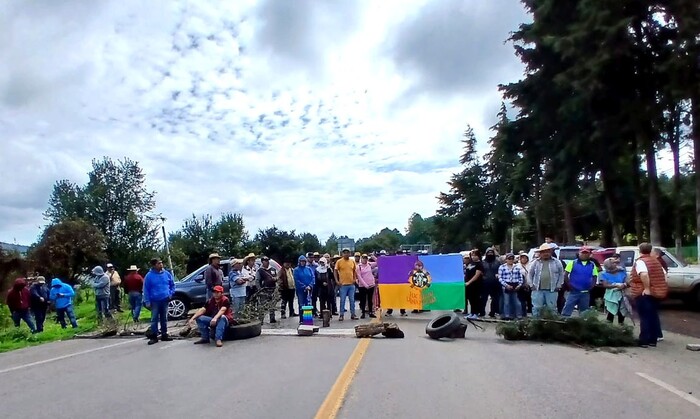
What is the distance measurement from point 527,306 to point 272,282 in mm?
6967

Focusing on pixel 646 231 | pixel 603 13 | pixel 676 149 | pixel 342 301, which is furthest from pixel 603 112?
pixel 342 301

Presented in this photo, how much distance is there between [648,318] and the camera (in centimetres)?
A: 1159

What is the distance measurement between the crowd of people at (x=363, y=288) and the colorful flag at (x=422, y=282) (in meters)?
0.16

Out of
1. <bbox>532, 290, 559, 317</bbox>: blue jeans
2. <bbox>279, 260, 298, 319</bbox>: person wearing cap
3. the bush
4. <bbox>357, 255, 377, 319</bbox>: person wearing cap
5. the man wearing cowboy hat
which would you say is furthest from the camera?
<bbox>279, 260, 298, 319</bbox>: person wearing cap

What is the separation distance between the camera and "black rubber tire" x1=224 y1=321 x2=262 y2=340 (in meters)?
13.4

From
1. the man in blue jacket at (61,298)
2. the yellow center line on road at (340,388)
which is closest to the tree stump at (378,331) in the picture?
the yellow center line on road at (340,388)

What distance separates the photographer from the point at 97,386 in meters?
8.75

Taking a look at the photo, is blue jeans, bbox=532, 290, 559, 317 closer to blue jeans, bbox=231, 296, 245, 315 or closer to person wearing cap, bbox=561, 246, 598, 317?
person wearing cap, bbox=561, 246, 598, 317

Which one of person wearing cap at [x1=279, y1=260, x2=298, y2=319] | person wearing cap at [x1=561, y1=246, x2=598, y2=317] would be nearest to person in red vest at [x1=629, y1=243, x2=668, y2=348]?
person wearing cap at [x1=561, y1=246, x2=598, y2=317]

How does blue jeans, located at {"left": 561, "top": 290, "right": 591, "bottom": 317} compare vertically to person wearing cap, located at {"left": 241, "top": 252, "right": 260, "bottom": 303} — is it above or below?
below

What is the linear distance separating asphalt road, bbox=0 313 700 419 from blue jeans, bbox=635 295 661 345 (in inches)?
14.2

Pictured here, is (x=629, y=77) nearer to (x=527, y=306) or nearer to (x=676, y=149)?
(x=676, y=149)

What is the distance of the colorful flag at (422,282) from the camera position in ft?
57.2

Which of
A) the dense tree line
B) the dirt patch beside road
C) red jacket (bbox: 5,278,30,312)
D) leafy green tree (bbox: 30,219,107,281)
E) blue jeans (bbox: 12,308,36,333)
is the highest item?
the dense tree line
